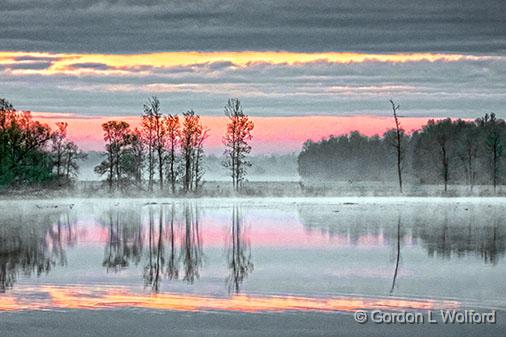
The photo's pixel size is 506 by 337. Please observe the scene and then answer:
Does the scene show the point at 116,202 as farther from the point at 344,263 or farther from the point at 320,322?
the point at 320,322

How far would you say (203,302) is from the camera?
21.4 meters

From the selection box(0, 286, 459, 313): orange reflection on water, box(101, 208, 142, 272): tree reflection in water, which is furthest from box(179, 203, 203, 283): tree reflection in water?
box(0, 286, 459, 313): orange reflection on water

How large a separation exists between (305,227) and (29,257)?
1762 centimetres

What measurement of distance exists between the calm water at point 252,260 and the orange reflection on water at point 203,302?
0.03 m

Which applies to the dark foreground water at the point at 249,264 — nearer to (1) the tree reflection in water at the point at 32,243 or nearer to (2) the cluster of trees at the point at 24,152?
(1) the tree reflection in water at the point at 32,243

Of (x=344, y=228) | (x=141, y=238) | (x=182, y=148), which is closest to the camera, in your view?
(x=141, y=238)

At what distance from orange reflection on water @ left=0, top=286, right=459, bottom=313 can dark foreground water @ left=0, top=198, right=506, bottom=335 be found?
0.08 feet

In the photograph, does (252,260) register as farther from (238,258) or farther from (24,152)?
(24,152)

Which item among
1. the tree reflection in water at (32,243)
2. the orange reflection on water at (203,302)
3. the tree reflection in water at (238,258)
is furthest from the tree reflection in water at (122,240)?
the orange reflection on water at (203,302)

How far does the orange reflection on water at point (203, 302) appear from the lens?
2055 cm

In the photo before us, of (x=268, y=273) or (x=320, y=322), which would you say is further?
(x=268, y=273)

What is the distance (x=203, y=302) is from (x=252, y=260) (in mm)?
9640

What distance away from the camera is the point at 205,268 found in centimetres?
2856

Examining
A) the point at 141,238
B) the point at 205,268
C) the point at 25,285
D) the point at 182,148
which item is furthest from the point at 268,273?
the point at 182,148
